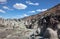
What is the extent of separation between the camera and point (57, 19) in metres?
17.0

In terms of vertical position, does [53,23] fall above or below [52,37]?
above

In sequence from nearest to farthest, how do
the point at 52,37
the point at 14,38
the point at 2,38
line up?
the point at 52,37, the point at 14,38, the point at 2,38

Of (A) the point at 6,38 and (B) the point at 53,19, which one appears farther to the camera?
(A) the point at 6,38

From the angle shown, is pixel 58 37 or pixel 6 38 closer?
pixel 58 37

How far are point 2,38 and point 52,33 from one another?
12655mm

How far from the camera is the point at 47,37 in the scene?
1691cm

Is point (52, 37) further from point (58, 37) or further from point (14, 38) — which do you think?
point (14, 38)

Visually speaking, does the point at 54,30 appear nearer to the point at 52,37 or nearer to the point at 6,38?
the point at 52,37

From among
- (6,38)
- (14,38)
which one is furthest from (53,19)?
(6,38)

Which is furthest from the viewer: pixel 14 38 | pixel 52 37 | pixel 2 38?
pixel 2 38

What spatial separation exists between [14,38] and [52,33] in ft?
32.4

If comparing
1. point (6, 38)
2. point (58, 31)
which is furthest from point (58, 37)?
point (6, 38)

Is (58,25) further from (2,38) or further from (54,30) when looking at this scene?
(2,38)

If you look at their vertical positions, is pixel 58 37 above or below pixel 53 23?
below
